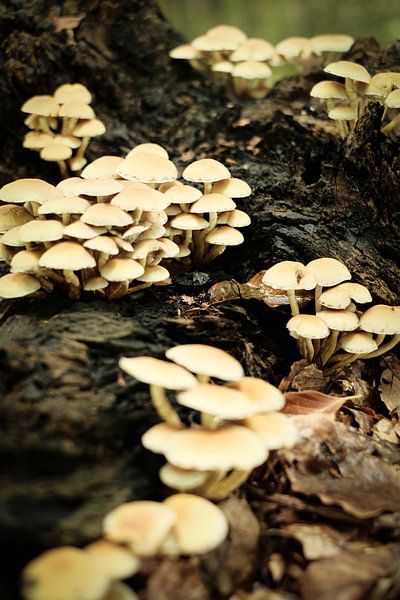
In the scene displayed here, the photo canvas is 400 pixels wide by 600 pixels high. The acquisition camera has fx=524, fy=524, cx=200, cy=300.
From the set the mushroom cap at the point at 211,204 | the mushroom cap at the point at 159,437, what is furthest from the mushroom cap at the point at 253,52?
the mushroom cap at the point at 159,437

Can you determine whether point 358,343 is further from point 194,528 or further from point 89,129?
point 89,129

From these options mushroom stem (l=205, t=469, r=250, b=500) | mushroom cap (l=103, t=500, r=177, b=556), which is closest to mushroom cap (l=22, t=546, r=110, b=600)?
mushroom cap (l=103, t=500, r=177, b=556)

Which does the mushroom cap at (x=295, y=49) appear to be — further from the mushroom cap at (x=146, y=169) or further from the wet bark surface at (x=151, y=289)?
the mushroom cap at (x=146, y=169)

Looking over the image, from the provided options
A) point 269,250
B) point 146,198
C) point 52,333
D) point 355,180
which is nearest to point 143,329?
point 52,333

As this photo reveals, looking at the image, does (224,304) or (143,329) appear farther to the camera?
(224,304)

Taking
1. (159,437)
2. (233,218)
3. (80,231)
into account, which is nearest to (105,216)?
(80,231)

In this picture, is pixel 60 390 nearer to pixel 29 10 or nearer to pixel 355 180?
pixel 355 180

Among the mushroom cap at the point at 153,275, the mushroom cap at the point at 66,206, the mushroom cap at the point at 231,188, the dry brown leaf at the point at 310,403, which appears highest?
the mushroom cap at the point at 66,206
